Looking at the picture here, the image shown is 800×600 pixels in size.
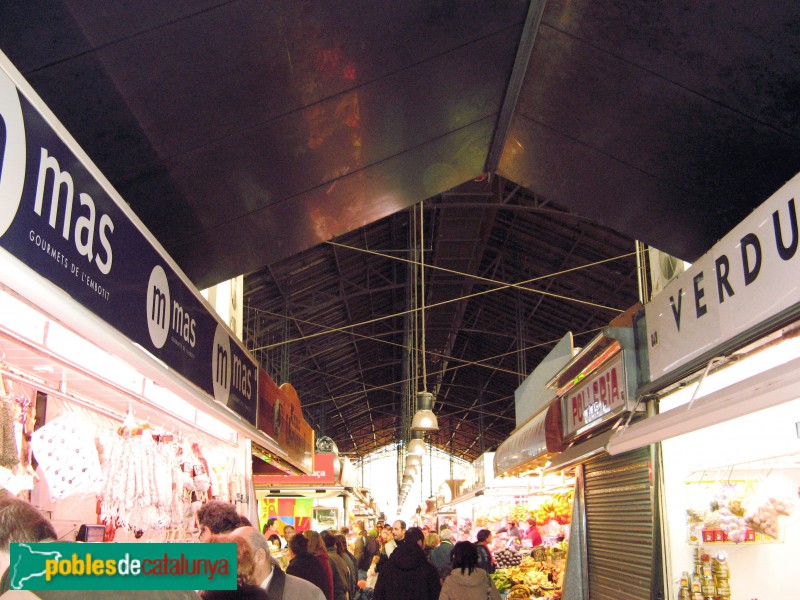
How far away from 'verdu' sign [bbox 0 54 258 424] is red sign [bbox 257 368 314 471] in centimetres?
240

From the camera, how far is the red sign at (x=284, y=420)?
5.64 metres

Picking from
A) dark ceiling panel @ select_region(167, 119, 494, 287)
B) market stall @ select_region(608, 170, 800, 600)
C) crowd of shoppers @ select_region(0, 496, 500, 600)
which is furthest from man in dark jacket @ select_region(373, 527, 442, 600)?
dark ceiling panel @ select_region(167, 119, 494, 287)

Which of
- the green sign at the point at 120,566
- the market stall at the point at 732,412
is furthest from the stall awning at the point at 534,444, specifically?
the green sign at the point at 120,566

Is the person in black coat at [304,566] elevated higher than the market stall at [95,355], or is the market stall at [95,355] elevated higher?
the market stall at [95,355]

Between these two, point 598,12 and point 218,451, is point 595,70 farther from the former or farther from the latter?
point 218,451

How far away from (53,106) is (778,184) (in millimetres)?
2799

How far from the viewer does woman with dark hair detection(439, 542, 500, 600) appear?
546 centimetres

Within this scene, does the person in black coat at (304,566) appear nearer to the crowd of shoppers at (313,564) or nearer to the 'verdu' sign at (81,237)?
the crowd of shoppers at (313,564)

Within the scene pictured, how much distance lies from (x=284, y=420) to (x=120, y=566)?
5826mm

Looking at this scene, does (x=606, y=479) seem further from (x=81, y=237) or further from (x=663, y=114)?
(x=81, y=237)

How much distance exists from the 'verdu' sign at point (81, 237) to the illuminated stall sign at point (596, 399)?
2.45 meters

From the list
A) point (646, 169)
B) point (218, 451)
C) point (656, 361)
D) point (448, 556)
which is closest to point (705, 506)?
point (656, 361)

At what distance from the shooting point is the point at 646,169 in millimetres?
3482

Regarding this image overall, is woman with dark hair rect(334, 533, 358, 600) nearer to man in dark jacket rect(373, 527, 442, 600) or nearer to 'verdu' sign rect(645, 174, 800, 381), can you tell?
man in dark jacket rect(373, 527, 442, 600)
